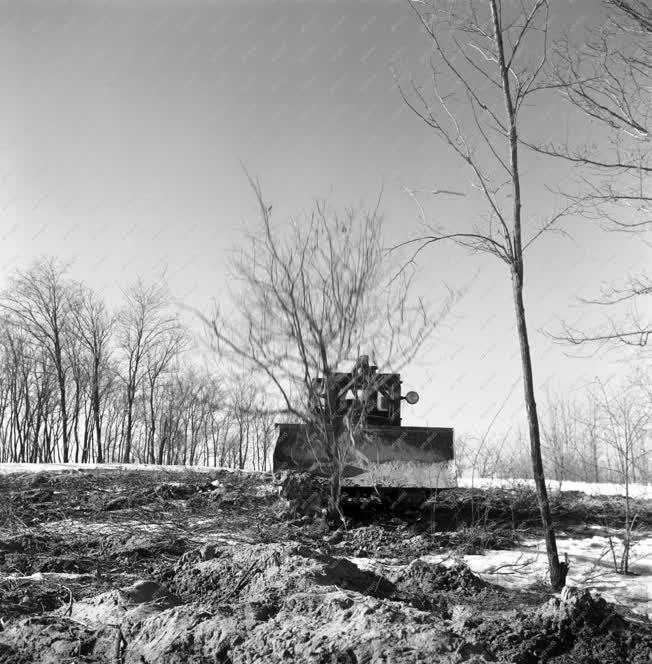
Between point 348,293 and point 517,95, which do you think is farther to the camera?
point 348,293

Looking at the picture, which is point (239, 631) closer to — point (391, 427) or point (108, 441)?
point (391, 427)

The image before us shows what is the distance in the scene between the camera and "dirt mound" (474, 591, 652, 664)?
9.62 feet

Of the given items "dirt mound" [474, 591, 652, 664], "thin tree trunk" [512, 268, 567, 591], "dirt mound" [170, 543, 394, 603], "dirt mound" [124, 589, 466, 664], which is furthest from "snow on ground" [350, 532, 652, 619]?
"dirt mound" [124, 589, 466, 664]

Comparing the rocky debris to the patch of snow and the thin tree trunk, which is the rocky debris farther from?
the thin tree trunk

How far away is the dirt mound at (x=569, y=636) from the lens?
2932 millimetres

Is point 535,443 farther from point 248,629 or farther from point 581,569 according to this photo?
point 248,629

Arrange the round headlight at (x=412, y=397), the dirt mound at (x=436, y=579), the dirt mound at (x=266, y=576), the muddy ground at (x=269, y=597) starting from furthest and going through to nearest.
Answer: the round headlight at (x=412, y=397), the dirt mound at (x=436, y=579), the dirt mound at (x=266, y=576), the muddy ground at (x=269, y=597)

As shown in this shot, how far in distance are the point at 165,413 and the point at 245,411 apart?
29.8 m

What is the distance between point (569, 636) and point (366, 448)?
5.30m

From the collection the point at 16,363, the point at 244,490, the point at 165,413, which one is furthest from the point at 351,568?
the point at 165,413

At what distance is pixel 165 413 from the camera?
36.6 m

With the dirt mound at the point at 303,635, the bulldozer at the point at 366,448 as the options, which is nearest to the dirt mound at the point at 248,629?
the dirt mound at the point at 303,635

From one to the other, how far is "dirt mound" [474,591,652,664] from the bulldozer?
447 centimetres

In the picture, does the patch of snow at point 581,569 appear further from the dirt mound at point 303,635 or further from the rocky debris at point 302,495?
the dirt mound at point 303,635
